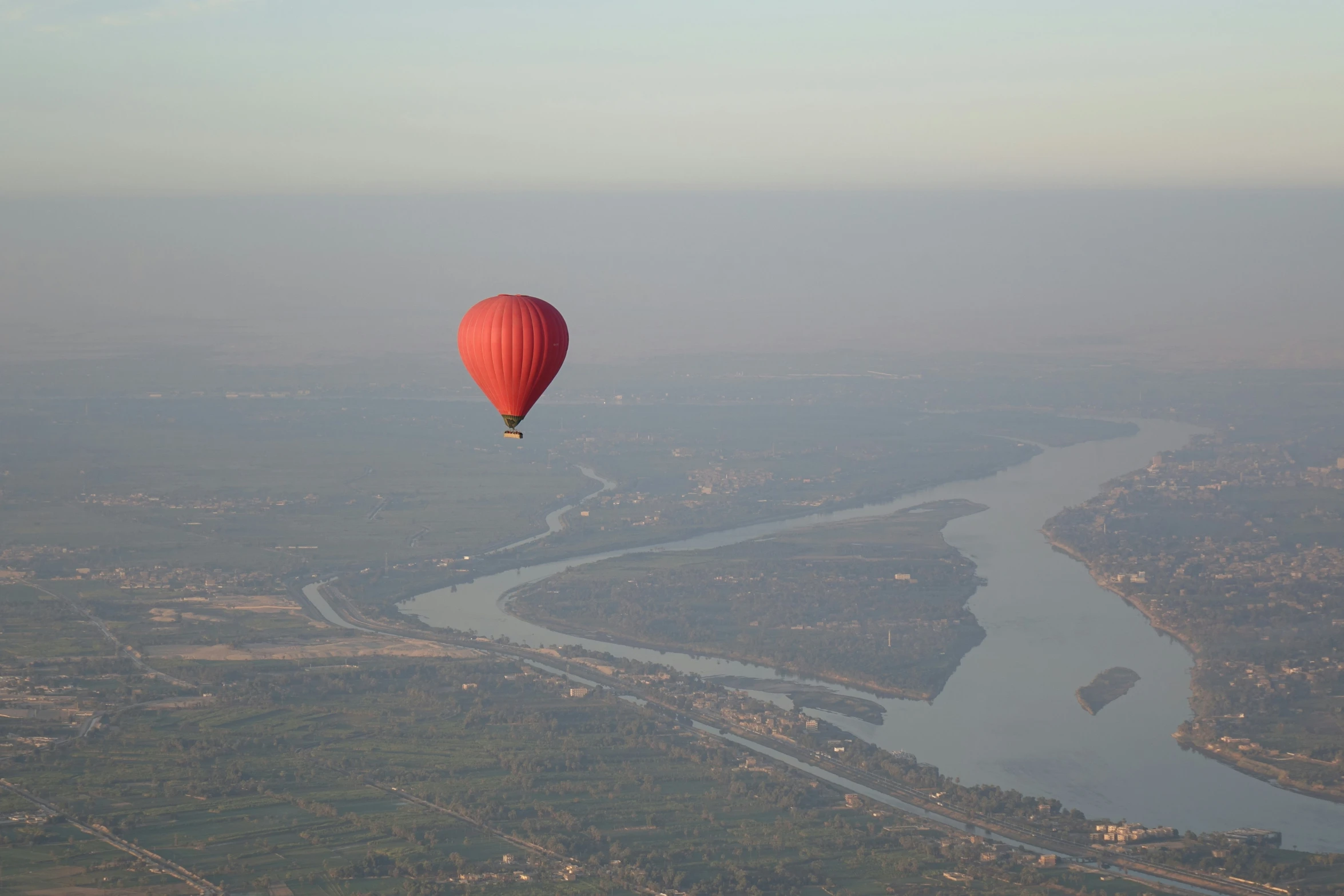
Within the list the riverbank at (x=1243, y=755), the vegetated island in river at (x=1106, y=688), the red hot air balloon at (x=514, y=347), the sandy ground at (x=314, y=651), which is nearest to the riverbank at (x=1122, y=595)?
the vegetated island in river at (x=1106, y=688)

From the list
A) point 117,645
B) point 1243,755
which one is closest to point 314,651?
point 117,645

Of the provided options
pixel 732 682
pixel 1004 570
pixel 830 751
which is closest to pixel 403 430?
pixel 1004 570

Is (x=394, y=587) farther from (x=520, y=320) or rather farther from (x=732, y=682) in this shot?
(x=520, y=320)

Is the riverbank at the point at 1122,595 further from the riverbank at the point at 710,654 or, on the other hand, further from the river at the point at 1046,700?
the riverbank at the point at 710,654

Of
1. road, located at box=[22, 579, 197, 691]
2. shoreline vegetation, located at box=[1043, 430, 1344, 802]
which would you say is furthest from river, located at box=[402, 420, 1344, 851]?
road, located at box=[22, 579, 197, 691]

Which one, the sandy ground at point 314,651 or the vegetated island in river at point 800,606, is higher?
the vegetated island in river at point 800,606
